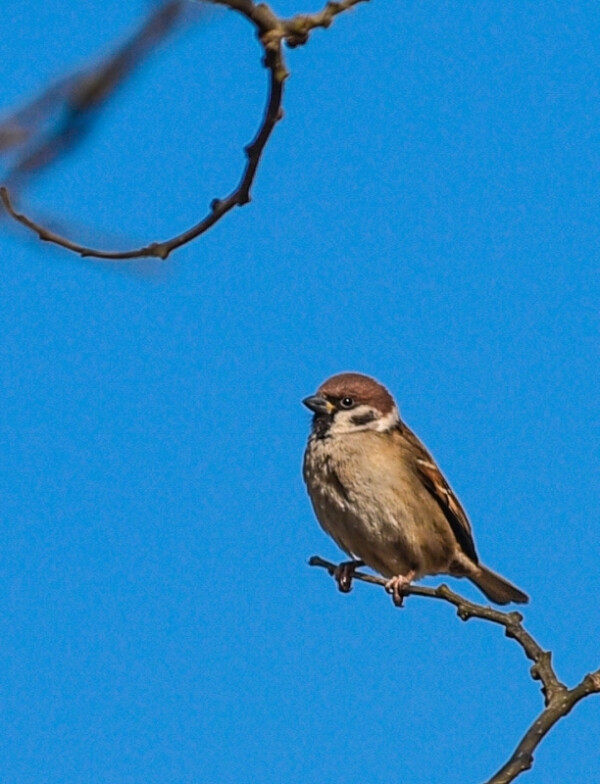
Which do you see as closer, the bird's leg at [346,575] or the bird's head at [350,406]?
the bird's leg at [346,575]

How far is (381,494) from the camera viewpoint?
6.01m

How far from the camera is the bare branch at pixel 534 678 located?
2.70 meters

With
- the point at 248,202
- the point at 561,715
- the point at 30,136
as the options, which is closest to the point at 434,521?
the point at 561,715

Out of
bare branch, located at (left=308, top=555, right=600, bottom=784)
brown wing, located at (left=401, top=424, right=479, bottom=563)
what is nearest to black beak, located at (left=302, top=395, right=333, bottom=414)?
brown wing, located at (left=401, top=424, right=479, bottom=563)

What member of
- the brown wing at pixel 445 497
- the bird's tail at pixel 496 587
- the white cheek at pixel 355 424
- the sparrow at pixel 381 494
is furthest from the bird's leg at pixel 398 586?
the white cheek at pixel 355 424

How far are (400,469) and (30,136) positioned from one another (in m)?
4.28

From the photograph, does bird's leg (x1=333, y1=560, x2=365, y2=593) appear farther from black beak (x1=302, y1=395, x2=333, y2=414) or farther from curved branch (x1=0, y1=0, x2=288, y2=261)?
curved branch (x1=0, y1=0, x2=288, y2=261)

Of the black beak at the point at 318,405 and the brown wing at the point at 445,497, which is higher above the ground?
the black beak at the point at 318,405

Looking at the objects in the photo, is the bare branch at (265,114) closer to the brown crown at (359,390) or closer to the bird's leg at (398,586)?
the bird's leg at (398,586)

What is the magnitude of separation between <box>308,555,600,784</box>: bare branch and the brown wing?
2356mm

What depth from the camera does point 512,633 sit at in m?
3.38

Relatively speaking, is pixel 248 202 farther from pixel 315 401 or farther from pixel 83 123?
pixel 315 401

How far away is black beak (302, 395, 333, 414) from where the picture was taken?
627cm

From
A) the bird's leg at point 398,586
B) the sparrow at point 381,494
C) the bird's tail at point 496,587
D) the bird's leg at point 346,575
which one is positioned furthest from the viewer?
the bird's tail at point 496,587
